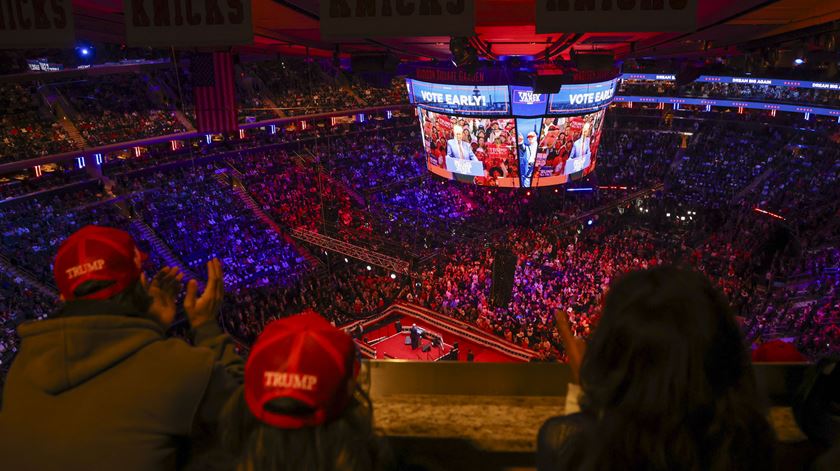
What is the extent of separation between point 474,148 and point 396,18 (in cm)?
1115

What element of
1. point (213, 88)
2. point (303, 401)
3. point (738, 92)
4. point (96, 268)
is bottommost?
point (303, 401)

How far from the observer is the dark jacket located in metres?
1.28

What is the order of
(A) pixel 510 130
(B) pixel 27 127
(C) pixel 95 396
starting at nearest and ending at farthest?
(C) pixel 95 396
(A) pixel 510 130
(B) pixel 27 127

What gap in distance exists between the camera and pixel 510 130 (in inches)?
547

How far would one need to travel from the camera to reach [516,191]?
25.1 m

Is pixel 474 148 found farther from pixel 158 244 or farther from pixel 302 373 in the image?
pixel 302 373

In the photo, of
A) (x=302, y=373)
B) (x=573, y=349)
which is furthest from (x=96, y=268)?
(x=573, y=349)

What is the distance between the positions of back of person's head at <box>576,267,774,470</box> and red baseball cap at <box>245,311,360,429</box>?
55 cm

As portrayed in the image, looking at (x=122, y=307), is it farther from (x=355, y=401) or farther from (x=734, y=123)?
(x=734, y=123)

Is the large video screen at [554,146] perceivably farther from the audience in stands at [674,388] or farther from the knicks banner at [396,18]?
the audience in stands at [674,388]

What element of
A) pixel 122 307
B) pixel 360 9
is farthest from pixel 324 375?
pixel 360 9

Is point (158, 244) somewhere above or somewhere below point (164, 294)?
below

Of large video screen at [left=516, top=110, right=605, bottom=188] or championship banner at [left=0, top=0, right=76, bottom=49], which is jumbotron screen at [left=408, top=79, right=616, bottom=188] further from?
championship banner at [left=0, top=0, right=76, bottom=49]

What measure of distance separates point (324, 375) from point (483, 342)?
12.4 m
